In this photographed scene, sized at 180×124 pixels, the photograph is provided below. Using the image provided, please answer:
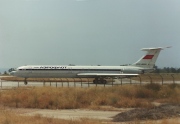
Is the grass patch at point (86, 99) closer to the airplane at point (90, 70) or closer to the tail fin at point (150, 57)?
the airplane at point (90, 70)

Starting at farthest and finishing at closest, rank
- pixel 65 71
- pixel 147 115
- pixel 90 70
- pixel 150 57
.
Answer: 1. pixel 150 57
2. pixel 90 70
3. pixel 65 71
4. pixel 147 115

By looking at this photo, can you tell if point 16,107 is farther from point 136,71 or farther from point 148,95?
point 136,71

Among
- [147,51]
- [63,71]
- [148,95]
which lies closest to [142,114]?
[148,95]

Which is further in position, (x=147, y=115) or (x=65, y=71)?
(x=65, y=71)

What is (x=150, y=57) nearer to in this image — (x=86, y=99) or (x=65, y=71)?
(x=65, y=71)

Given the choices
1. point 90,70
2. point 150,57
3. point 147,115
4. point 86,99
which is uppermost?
point 147,115

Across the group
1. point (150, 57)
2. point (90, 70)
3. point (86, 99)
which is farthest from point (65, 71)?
point (86, 99)

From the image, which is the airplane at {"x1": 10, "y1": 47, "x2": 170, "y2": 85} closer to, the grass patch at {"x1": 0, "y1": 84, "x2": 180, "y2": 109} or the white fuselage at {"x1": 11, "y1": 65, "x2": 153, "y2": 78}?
the white fuselage at {"x1": 11, "y1": 65, "x2": 153, "y2": 78}

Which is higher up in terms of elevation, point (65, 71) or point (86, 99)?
point (86, 99)

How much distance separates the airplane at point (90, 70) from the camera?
5073 centimetres

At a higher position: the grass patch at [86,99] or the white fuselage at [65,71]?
the grass patch at [86,99]

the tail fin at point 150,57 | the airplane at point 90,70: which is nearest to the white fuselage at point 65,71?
the airplane at point 90,70

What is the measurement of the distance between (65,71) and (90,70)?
177 inches

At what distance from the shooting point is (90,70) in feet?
172
